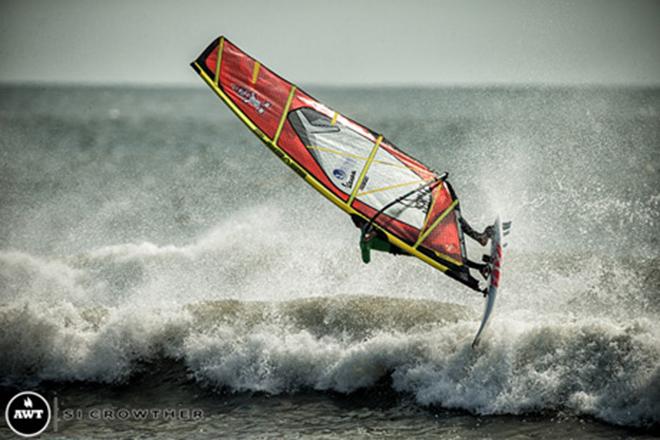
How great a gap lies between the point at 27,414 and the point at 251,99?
13.8 feet

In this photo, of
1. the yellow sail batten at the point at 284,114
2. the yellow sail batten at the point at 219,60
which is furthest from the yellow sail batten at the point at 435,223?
the yellow sail batten at the point at 219,60

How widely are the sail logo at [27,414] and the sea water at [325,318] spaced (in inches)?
6.3

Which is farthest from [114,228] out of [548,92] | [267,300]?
[548,92]

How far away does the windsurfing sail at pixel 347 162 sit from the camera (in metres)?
7.74

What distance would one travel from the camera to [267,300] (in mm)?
10062

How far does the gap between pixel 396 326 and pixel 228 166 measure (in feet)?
50.7

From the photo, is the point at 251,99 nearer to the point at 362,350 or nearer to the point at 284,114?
the point at 284,114

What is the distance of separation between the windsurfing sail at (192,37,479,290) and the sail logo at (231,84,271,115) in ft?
0.04

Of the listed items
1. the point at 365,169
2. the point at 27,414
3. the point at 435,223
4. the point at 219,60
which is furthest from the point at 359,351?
the point at 219,60

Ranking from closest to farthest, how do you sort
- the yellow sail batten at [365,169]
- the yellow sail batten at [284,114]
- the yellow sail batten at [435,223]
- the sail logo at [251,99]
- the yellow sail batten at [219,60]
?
the yellow sail batten at [435,223] → the yellow sail batten at [365,169] → the yellow sail batten at [284,114] → the sail logo at [251,99] → the yellow sail batten at [219,60]

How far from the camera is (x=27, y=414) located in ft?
24.6

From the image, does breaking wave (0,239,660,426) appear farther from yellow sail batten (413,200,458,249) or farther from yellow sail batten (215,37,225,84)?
yellow sail batten (215,37,225,84)

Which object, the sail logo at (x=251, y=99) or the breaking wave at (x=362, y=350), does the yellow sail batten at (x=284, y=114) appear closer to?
the sail logo at (x=251, y=99)

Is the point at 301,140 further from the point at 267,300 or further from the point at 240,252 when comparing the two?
the point at 240,252
